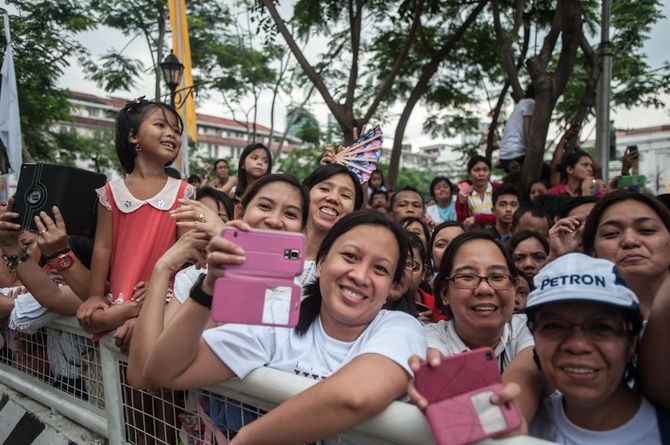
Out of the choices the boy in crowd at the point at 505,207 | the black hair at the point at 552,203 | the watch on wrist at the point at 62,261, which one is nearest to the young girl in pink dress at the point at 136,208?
the watch on wrist at the point at 62,261

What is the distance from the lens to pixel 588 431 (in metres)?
1.46

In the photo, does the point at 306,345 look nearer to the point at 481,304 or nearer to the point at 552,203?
the point at 481,304

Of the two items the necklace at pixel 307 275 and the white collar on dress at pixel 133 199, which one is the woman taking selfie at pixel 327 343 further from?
the white collar on dress at pixel 133 199

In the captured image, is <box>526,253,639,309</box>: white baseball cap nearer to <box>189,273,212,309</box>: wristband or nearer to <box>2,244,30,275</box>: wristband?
<box>189,273,212,309</box>: wristband

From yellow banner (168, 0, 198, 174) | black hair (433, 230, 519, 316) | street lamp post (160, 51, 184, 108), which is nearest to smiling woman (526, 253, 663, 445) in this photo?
black hair (433, 230, 519, 316)

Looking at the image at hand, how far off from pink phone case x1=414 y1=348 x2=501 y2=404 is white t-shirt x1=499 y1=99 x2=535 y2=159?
20.0ft

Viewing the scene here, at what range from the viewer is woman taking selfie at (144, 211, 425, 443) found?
55.1 inches

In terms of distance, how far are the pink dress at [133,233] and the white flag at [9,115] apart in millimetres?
4042

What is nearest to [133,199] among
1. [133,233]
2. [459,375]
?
[133,233]

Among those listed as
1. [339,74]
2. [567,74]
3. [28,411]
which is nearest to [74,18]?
[339,74]

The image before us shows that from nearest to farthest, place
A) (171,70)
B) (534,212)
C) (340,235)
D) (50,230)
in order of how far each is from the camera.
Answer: (340,235) → (50,230) → (534,212) → (171,70)

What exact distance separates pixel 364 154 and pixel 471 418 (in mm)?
2530

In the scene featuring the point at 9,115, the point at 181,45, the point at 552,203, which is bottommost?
the point at 552,203

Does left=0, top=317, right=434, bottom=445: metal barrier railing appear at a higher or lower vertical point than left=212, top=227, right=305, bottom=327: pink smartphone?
lower
